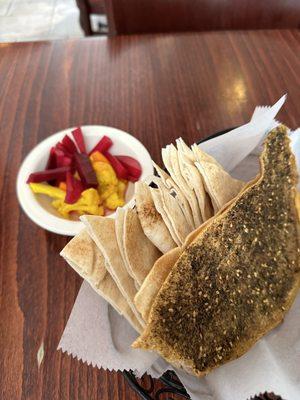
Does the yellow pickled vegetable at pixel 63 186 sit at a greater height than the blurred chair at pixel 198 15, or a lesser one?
lesser

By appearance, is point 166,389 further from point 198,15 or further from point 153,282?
point 198,15

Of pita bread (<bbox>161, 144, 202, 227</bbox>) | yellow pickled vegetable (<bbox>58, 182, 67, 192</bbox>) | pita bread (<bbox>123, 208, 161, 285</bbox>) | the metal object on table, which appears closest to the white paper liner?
the metal object on table

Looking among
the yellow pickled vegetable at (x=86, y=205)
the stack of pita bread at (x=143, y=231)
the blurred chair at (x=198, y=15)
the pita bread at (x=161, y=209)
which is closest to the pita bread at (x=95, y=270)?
the stack of pita bread at (x=143, y=231)

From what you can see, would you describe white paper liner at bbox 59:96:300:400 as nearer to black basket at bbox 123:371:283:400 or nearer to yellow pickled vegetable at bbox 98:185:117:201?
black basket at bbox 123:371:283:400

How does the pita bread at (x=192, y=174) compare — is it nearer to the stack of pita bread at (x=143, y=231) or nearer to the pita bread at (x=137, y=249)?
the stack of pita bread at (x=143, y=231)

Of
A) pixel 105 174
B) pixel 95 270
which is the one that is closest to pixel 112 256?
pixel 95 270

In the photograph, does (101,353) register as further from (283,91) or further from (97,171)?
(283,91)
